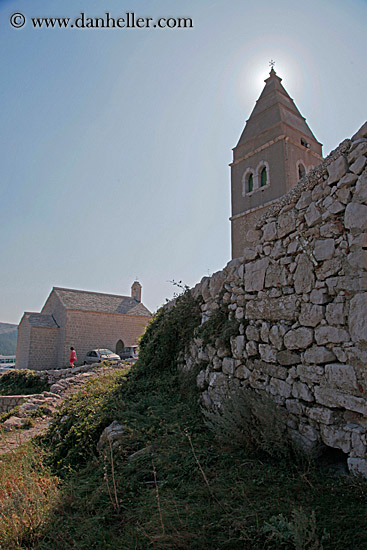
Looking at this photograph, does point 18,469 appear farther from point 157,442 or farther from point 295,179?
point 295,179

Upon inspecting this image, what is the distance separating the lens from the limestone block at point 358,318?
10.9ft

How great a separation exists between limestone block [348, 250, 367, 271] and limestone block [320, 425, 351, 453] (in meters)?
1.65

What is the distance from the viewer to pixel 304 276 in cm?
413

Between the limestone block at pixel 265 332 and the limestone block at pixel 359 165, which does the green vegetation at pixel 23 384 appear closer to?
the limestone block at pixel 265 332

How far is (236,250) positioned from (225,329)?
13.0 m

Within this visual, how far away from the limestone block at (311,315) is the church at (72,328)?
22483 mm

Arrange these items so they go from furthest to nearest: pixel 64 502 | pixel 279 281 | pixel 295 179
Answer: pixel 295 179, pixel 279 281, pixel 64 502

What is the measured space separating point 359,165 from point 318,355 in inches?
80.9

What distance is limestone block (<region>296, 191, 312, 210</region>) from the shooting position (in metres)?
4.29

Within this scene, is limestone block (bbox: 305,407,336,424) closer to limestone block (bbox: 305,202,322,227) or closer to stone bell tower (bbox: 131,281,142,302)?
limestone block (bbox: 305,202,322,227)

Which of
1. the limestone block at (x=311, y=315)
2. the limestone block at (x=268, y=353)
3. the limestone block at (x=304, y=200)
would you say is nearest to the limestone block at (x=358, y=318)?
the limestone block at (x=311, y=315)

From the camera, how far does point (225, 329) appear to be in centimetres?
546

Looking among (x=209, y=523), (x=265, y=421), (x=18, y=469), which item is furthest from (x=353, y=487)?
(x=18, y=469)

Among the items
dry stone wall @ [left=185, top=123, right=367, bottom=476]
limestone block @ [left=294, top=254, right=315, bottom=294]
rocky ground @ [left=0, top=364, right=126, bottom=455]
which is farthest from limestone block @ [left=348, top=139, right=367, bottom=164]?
rocky ground @ [left=0, top=364, right=126, bottom=455]
